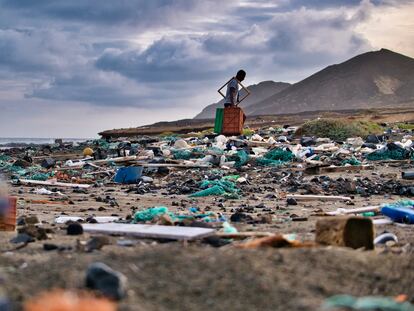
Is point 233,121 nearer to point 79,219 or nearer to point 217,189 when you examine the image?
point 217,189

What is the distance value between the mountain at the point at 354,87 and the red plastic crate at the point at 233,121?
76721 mm

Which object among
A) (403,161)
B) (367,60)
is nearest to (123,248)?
(403,161)

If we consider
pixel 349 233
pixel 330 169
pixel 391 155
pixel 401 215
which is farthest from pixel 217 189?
pixel 391 155

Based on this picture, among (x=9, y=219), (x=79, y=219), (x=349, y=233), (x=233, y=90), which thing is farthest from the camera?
(x=233, y=90)

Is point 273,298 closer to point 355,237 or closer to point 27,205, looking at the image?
point 355,237

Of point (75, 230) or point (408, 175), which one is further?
point (408, 175)

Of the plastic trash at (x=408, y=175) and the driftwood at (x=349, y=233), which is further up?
the driftwood at (x=349, y=233)

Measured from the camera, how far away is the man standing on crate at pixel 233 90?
68.0 ft

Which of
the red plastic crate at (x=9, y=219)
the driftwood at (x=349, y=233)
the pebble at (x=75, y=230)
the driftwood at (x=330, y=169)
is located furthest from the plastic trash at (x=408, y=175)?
the red plastic crate at (x=9, y=219)

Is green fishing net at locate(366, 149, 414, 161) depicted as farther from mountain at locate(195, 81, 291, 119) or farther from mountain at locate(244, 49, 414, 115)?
mountain at locate(195, 81, 291, 119)

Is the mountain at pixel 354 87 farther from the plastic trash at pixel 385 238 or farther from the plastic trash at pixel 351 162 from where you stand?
the plastic trash at pixel 385 238

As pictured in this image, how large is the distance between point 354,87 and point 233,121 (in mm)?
89299

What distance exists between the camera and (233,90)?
2097 cm

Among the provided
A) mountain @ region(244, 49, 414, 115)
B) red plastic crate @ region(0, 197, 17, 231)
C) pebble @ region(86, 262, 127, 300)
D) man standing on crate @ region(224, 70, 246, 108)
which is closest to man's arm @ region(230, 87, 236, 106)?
man standing on crate @ region(224, 70, 246, 108)
